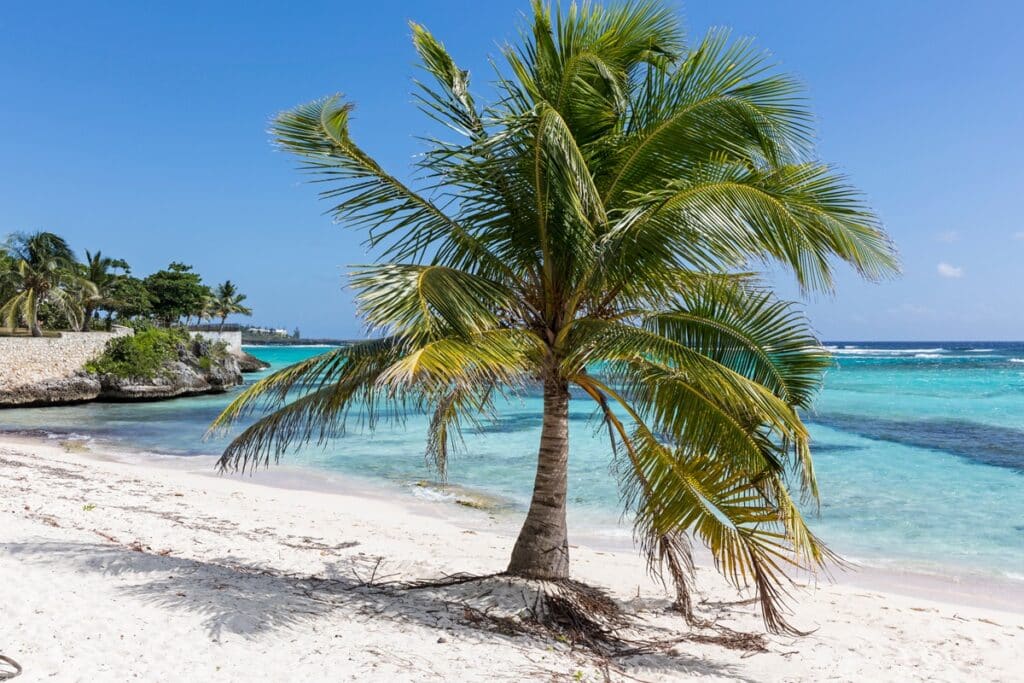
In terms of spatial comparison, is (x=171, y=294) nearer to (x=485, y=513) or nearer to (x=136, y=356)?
(x=136, y=356)

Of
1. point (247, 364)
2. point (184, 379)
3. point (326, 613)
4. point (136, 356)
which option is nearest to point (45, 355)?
point (136, 356)

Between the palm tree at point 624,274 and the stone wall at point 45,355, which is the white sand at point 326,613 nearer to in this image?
the palm tree at point 624,274

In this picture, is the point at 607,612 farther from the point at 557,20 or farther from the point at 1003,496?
A: the point at 1003,496

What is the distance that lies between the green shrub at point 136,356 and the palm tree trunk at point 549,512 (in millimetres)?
32506

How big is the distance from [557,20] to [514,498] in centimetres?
990

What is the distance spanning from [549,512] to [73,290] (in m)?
39.8

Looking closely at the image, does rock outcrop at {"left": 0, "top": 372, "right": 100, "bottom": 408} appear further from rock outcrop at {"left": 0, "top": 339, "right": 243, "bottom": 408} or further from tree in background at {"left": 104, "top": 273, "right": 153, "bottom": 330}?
tree in background at {"left": 104, "top": 273, "right": 153, "bottom": 330}

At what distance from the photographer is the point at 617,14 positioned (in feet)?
18.4

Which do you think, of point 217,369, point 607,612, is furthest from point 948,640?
point 217,369

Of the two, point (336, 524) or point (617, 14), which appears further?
point (336, 524)

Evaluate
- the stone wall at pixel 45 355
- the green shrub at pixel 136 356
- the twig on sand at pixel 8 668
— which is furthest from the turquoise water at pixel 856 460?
the twig on sand at pixel 8 668

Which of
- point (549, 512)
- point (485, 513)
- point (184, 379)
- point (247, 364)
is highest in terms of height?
point (247, 364)

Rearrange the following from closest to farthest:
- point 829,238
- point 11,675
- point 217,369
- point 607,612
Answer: point 11,675 → point 829,238 → point 607,612 → point 217,369

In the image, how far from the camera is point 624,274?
5.27 meters
